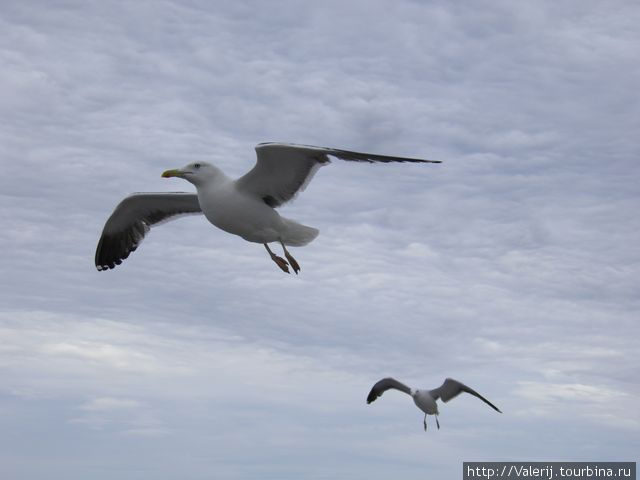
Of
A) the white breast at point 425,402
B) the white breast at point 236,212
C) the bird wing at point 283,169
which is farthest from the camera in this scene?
the white breast at point 425,402

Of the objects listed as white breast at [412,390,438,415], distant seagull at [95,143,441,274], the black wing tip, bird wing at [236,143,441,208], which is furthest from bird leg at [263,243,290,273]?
white breast at [412,390,438,415]

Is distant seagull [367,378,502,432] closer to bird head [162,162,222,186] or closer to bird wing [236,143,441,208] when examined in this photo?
bird wing [236,143,441,208]

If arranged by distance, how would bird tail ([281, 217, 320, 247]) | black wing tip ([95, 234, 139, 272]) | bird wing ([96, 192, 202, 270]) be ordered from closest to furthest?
bird tail ([281, 217, 320, 247]) → bird wing ([96, 192, 202, 270]) → black wing tip ([95, 234, 139, 272])

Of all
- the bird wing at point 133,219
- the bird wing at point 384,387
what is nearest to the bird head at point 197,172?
the bird wing at point 133,219

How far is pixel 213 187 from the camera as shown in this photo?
1599 centimetres

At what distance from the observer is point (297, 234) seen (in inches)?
658

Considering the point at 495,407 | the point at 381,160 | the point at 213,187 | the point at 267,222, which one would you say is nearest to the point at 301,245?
the point at 267,222

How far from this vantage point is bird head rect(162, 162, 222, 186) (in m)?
16.1

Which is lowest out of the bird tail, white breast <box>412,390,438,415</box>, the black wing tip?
white breast <box>412,390,438,415</box>

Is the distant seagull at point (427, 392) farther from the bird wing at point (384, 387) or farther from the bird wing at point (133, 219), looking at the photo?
the bird wing at point (133, 219)

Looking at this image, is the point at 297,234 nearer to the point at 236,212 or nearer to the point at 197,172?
the point at 236,212

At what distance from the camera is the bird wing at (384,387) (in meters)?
27.5

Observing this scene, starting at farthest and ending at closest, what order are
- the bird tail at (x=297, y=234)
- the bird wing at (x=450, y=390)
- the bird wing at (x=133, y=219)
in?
1. the bird wing at (x=450, y=390)
2. the bird wing at (x=133, y=219)
3. the bird tail at (x=297, y=234)

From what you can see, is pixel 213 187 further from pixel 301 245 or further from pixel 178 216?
pixel 178 216
